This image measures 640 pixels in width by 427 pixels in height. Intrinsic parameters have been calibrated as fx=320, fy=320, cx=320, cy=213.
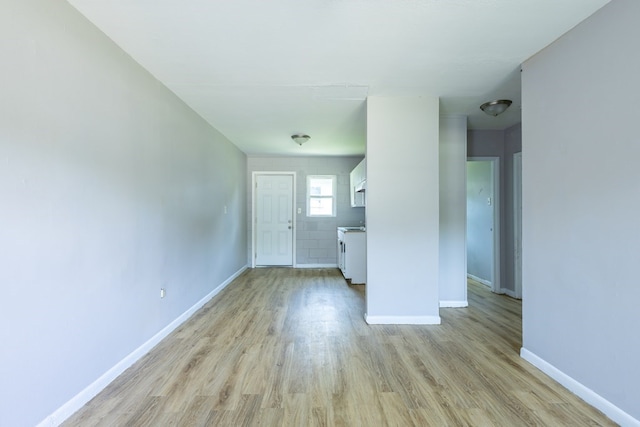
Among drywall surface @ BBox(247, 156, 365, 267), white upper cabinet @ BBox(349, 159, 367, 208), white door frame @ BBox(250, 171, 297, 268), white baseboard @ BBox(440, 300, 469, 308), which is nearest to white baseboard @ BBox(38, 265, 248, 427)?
Result: white baseboard @ BBox(440, 300, 469, 308)

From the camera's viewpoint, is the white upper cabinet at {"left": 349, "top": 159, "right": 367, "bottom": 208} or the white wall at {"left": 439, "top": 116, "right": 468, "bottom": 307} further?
the white upper cabinet at {"left": 349, "top": 159, "right": 367, "bottom": 208}

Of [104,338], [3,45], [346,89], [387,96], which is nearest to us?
[3,45]

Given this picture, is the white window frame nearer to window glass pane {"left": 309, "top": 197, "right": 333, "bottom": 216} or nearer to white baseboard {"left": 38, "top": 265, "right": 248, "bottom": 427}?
window glass pane {"left": 309, "top": 197, "right": 333, "bottom": 216}

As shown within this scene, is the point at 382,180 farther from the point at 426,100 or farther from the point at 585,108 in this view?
the point at 585,108

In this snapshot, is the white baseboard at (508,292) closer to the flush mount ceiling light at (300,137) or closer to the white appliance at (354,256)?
the white appliance at (354,256)

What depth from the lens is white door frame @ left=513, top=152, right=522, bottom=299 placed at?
4359 mm

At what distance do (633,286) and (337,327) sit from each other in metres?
2.28

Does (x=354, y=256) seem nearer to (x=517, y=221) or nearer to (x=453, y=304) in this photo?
(x=453, y=304)

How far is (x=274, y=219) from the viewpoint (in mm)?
6859

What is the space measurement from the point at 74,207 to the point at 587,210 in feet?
10.2

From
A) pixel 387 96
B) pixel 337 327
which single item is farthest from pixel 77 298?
pixel 387 96

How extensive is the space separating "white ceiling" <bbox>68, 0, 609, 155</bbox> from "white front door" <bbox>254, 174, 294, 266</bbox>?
10.4 feet

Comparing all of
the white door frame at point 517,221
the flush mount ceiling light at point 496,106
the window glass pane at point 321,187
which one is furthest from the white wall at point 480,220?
the window glass pane at point 321,187

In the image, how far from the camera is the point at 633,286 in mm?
1707
